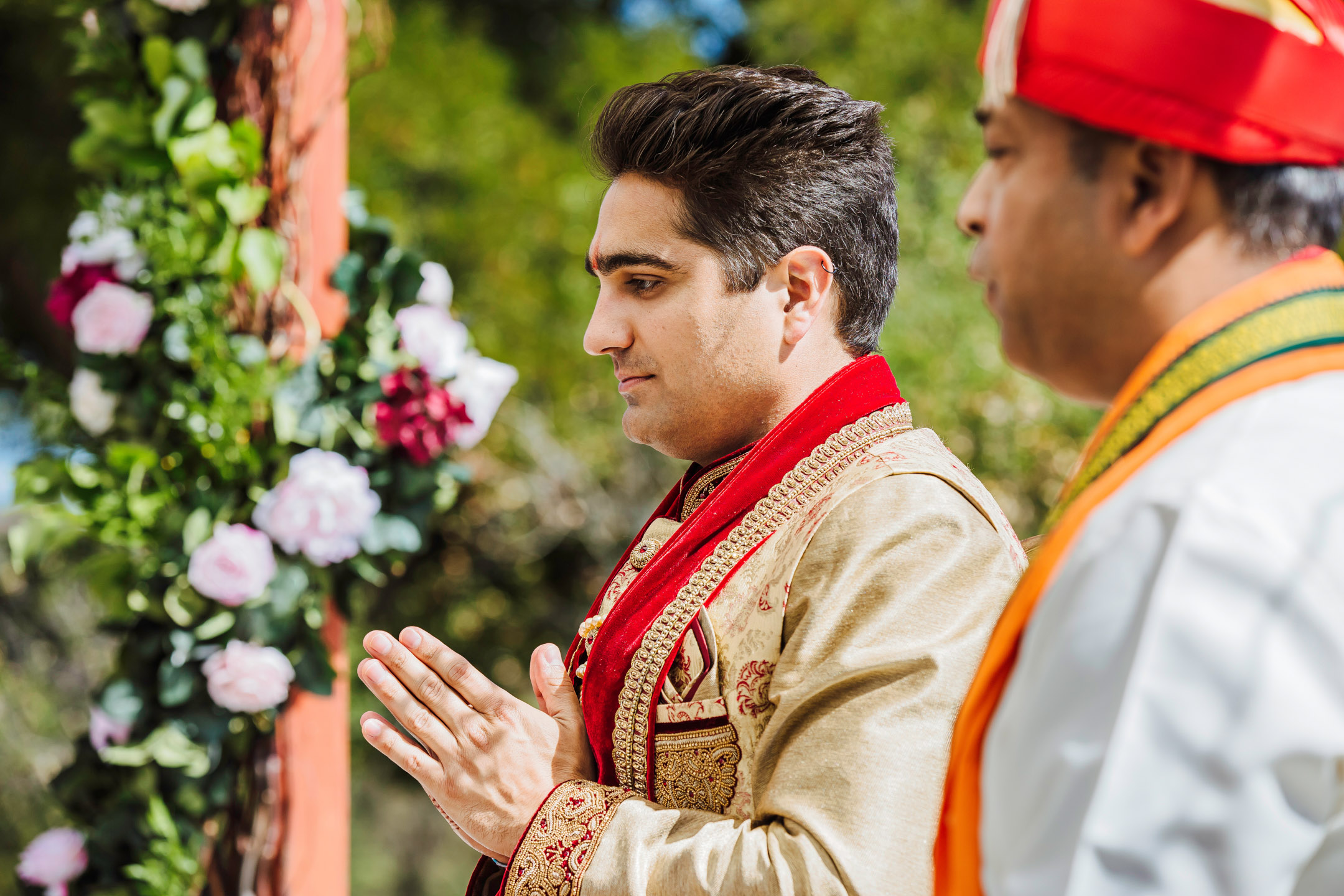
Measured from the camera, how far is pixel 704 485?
5.28ft

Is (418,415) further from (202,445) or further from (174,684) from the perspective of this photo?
(174,684)

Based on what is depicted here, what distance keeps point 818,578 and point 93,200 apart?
80.4 inches

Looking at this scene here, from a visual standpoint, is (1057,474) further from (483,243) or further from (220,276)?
(220,276)

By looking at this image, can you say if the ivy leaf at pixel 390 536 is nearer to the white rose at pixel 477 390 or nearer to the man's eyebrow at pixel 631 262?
the white rose at pixel 477 390

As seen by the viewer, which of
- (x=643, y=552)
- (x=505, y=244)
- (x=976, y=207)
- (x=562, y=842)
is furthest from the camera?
(x=505, y=244)

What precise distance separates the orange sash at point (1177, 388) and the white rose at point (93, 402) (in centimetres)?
214

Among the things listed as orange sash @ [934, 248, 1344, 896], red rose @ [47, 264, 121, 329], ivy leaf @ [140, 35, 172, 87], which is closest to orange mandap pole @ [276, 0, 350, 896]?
ivy leaf @ [140, 35, 172, 87]

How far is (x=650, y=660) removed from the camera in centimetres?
138

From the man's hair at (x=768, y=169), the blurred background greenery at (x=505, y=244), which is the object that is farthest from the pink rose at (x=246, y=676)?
the blurred background greenery at (x=505, y=244)

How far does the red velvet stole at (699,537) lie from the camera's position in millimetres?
1432

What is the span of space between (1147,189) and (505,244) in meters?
4.44

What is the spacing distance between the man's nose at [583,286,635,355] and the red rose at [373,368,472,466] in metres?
0.96

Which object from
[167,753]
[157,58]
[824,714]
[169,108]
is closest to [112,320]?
[169,108]

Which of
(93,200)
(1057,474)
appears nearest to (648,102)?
(93,200)
